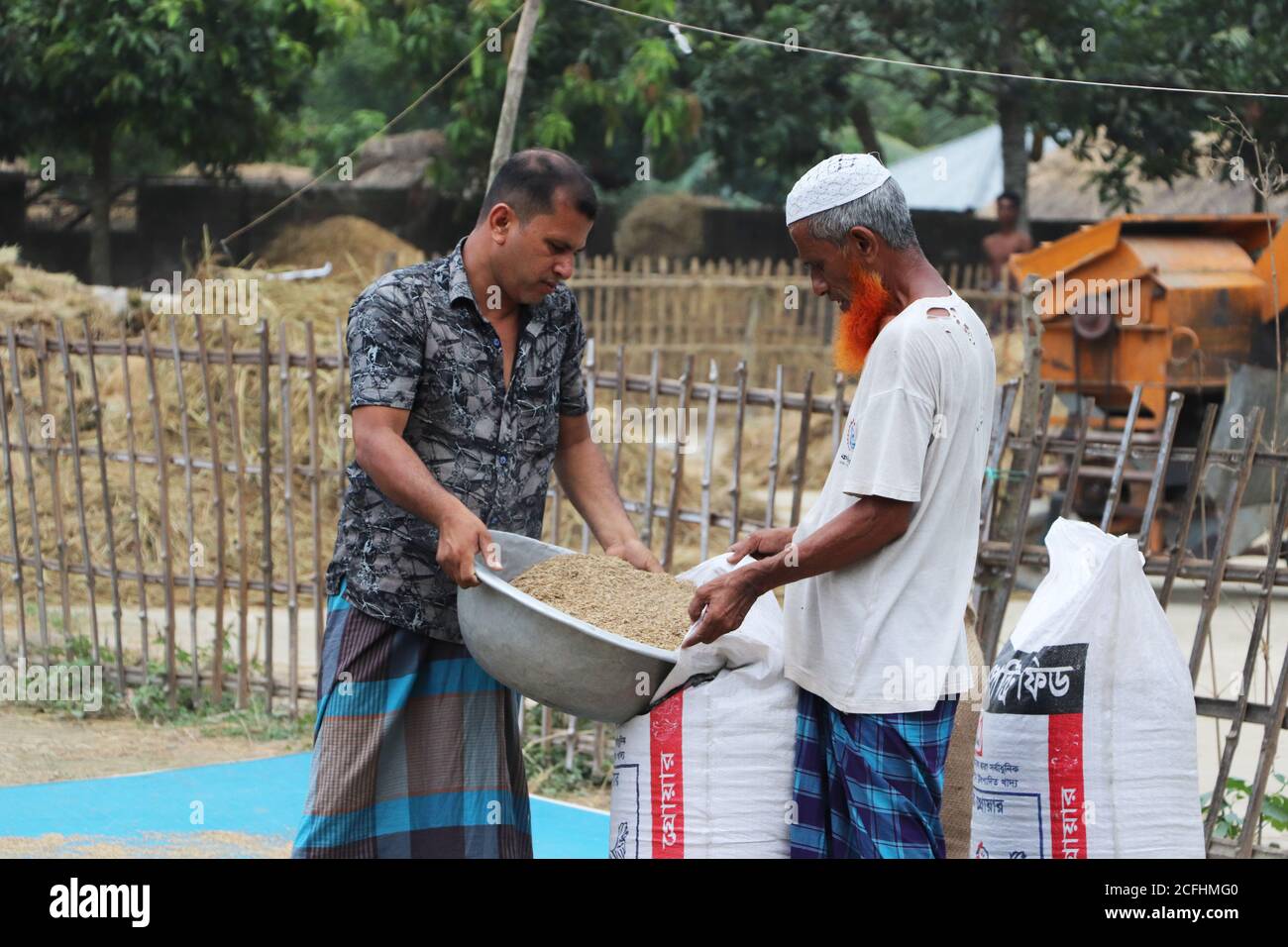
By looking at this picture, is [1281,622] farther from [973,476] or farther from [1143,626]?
[973,476]

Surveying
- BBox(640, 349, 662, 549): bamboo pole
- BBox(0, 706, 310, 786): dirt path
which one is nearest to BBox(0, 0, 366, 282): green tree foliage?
BBox(0, 706, 310, 786): dirt path

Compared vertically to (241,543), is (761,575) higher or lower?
higher

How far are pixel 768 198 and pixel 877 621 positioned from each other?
2003 centimetres

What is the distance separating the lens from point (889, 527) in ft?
8.04

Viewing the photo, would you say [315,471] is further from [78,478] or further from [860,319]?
[860,319]

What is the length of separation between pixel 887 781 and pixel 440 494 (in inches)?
38.0

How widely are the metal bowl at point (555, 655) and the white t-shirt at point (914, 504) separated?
34 cm

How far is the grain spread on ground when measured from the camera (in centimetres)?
273

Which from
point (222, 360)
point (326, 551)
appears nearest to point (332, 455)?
point (326, 551)

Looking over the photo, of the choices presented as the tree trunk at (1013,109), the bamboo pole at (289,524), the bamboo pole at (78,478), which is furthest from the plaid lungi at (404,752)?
the tree trunk at (1013,109)

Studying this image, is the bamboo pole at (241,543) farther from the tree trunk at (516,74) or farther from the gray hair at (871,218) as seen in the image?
the gray hair at (871,218)

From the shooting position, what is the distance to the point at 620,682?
2543mm

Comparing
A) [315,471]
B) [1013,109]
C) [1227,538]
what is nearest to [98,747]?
[315,471]

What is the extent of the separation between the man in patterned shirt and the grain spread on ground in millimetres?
177
